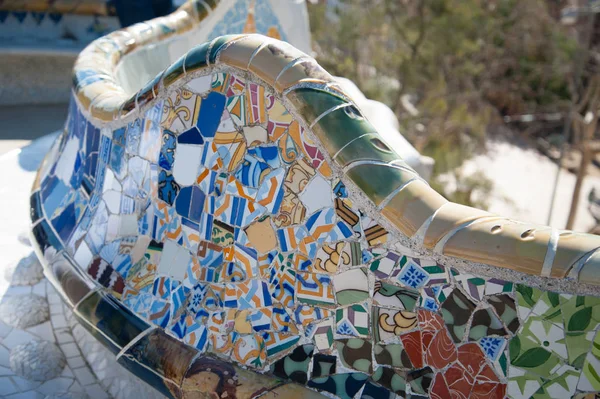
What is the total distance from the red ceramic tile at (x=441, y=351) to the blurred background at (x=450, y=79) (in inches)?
80.0

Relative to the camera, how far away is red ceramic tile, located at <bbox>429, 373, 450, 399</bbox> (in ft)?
5.16

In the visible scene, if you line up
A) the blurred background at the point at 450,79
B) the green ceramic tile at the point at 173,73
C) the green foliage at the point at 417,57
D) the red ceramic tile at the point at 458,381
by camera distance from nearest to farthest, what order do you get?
the red ceramic tile at the point at 458,381 → the green ceramic tile at the point at 173,73 → the blurred background at the point at 450,79 → the green foliage at the point at 417,57

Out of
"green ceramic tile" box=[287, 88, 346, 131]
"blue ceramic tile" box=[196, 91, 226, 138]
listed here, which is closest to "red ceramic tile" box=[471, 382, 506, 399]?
"green ceramic tile" box=[287, 88, 346, 131]

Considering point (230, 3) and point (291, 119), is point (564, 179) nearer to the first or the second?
point (230, 3)

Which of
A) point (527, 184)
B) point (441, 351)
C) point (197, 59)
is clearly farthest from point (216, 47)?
point (527, 184)

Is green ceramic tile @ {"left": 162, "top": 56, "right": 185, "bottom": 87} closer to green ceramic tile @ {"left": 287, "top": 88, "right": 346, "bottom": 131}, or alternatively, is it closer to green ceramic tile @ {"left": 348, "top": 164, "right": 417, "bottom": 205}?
green ceramic tile @ {"left": 287, "top": 88, "right": 346, "bottom": 131}

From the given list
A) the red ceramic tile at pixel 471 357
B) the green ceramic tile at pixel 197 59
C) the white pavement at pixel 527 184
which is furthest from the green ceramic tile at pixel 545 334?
the white pavement at pixel 527 184

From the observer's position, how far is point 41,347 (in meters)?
2.40

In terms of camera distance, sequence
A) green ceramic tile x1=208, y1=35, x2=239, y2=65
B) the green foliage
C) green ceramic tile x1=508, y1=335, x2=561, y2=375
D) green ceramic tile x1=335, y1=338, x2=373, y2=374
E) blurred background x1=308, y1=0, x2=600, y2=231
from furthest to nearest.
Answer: the green foliage
blurred background x1=308, y1=0, x2=600, y2=231
green ceramic tile x1=208, y1=35, x2=239, y2=65
green ceramic tile x1=335, y1=338, x2=373, y2=374
green ceramic tile x1=508, y1=335, x2=561, y2=375

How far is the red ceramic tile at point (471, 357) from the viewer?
151 centimetres

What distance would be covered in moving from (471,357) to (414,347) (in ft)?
0.46

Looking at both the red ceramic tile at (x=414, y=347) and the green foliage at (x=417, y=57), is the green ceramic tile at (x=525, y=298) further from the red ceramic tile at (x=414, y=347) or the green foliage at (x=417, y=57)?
the green foliage at (x=417, y=57)

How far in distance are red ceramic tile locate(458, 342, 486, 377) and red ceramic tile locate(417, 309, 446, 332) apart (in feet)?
0.22

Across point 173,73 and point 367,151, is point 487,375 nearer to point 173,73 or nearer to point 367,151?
point 367,151
